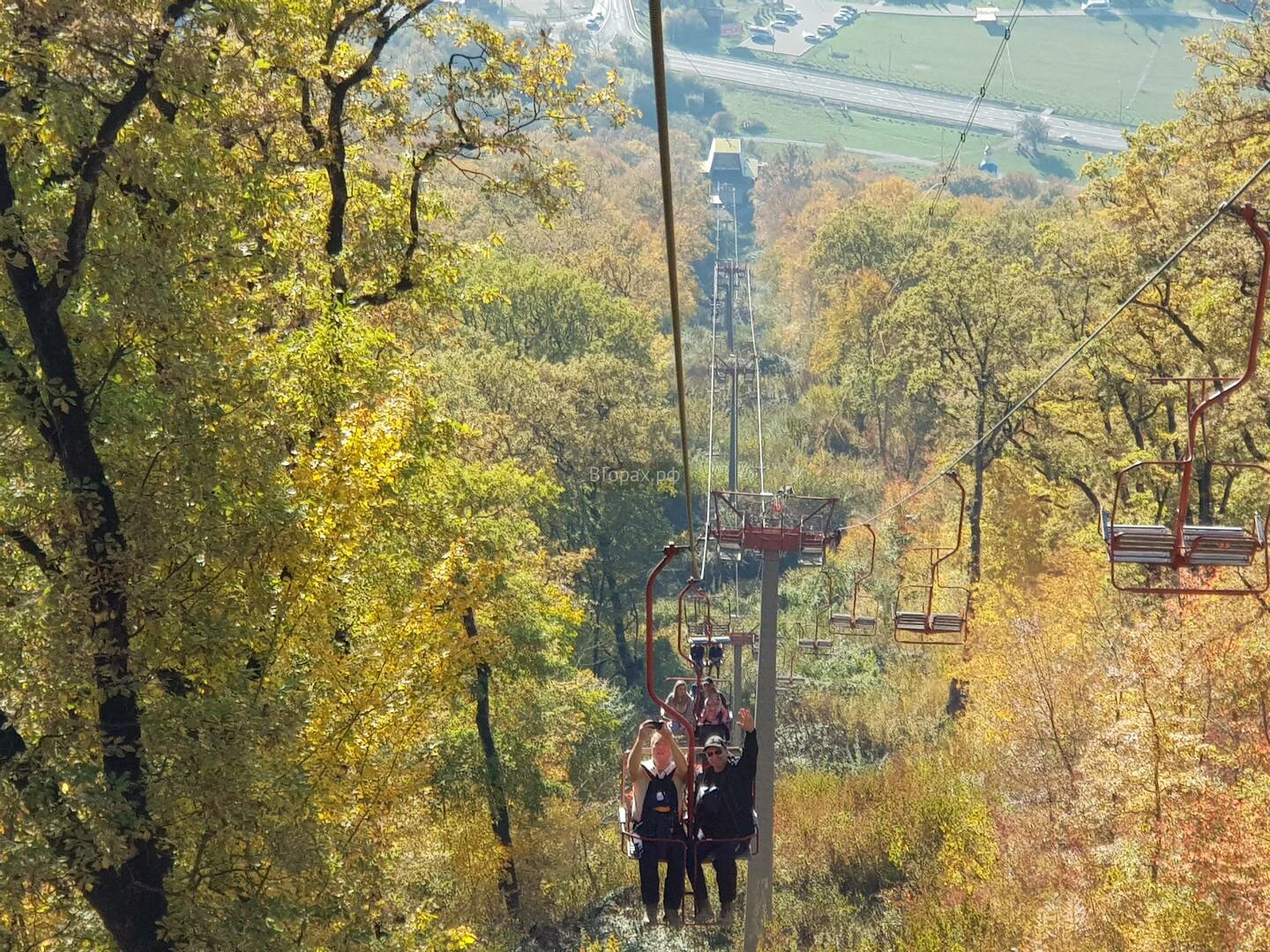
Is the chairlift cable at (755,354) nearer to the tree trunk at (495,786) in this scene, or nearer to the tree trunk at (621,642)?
the tree trunk at (621,642)

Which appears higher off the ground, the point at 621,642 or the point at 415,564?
the point at 415,564

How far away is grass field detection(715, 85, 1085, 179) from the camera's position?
462ft

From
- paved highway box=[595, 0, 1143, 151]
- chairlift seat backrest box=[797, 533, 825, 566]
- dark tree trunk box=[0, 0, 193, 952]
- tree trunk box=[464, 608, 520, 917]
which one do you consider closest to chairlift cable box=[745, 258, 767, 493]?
tree trunk box=[464, 608, 520, 917]

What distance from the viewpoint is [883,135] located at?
157000 millimetres

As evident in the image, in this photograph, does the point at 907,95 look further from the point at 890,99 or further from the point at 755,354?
the point at 755,354

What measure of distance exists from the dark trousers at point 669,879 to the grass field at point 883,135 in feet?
413

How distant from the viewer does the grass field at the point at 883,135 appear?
14088cm

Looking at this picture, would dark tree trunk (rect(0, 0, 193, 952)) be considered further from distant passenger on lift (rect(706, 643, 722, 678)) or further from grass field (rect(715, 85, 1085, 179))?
grass field (rect(715, 85, 1085, 179))

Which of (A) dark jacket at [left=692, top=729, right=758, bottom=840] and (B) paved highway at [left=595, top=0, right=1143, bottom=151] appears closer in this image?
(A) dark jacket at [left=692, top=729, right=758, bottom=840]

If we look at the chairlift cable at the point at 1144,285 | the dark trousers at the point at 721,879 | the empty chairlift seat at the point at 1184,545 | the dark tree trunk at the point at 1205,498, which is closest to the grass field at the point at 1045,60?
the dark tree trunk at the point at 1205,498

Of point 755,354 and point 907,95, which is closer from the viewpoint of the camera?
point 755,354

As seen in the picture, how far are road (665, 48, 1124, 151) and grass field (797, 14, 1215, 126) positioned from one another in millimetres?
2706

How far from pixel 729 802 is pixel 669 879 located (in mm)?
1233

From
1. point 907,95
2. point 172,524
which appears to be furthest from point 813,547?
point 907,95
